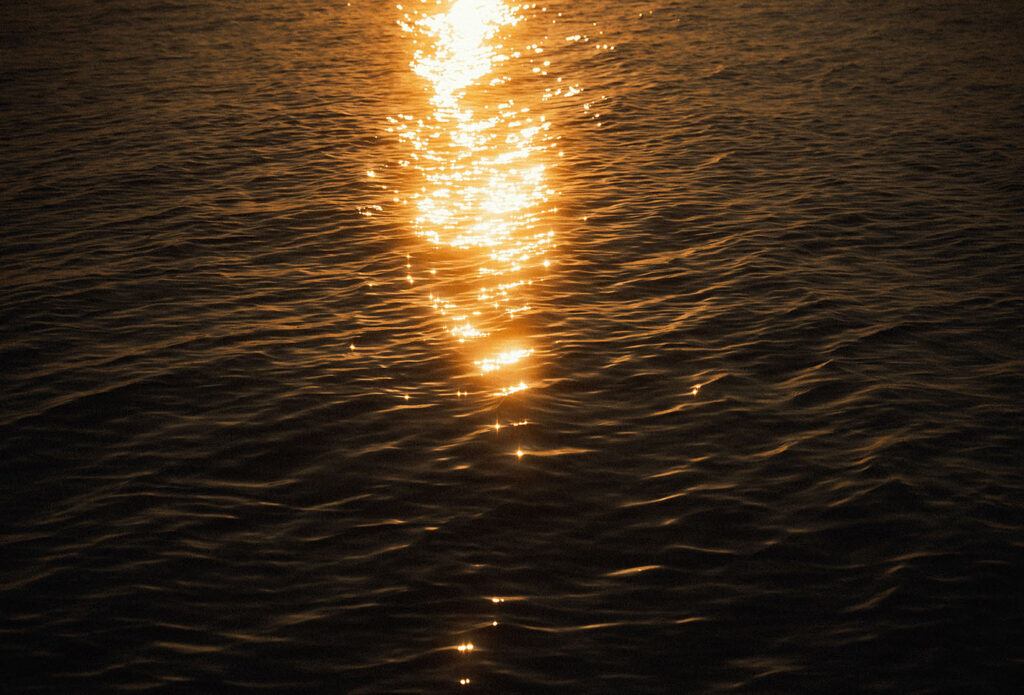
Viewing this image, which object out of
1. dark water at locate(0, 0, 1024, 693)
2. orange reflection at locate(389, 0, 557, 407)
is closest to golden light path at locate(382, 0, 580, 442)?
orange reflection at locate(389, 0, 557, 407)

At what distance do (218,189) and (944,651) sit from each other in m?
18.6

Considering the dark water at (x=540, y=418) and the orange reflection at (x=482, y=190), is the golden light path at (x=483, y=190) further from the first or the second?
the dark water at (x=540, y=418)

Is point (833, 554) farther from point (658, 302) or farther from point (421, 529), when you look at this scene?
point (658, 302)

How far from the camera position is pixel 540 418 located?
13.4 meters

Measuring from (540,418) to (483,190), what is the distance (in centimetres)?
1010

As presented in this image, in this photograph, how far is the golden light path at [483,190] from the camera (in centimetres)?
1605

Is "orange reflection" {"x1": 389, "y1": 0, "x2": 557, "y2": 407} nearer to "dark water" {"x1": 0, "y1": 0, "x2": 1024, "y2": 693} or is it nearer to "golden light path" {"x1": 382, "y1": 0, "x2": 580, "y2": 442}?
"golden light path" {"x1": 382, "y1": 0, "x2": 580, "y2": 442}

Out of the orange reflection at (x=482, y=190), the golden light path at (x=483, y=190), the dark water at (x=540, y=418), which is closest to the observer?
the dark water at (x=540, y=418)

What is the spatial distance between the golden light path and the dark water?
0.41 m

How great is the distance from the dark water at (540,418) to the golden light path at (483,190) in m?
0.41

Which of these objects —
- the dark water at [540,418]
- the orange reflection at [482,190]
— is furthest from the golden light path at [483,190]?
the dark water at [540,418]

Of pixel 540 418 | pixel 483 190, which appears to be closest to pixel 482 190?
pixel 483 190

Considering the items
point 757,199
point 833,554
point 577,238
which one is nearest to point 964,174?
point 757,199

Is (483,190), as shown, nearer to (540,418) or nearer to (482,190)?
(482,190)
